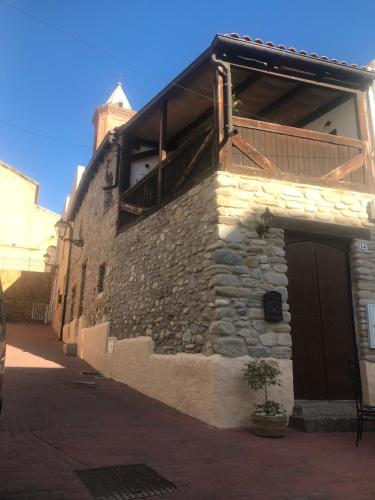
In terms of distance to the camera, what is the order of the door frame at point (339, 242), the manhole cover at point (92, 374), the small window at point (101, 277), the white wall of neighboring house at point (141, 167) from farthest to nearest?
A: 1. the small window at point (101, 277)
2. the white wall of neighboring house at point (141, 167)
3. the manhole cover at point (92, 374)
4. the door frame at point (339, 242)

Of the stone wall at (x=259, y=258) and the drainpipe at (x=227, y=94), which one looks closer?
the stone wall at (x=259, y=258)

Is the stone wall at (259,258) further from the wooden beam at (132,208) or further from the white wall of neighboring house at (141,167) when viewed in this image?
the white wall of neighboring house at (141,167)

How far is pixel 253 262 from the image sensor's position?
6566 mm

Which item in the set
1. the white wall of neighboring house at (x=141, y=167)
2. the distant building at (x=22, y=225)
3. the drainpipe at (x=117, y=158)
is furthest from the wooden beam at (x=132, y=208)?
the distant building at (x=22, y=225)

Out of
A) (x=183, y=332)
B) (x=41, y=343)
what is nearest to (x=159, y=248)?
(x=183, y=332)

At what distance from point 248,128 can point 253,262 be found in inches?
93.6

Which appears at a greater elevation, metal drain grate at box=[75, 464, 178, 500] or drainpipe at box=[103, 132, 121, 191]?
drainpipe at box=[103, 132, 121, 191]

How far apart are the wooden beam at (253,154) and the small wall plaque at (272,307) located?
2173 millimetres

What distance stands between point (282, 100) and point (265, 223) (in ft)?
11.4

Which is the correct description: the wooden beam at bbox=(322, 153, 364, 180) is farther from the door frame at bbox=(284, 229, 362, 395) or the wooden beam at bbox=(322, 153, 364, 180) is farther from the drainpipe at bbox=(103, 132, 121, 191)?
the drainpipe at bbox=(103, 132, 121, 191)

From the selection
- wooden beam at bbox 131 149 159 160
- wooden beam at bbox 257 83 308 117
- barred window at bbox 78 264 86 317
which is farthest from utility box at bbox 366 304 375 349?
barred window at bbox 78 264 86 317

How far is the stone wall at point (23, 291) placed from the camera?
71.6ft

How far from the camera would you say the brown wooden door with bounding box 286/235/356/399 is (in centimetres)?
664

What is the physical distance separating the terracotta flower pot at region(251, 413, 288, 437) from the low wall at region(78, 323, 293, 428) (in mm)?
392
